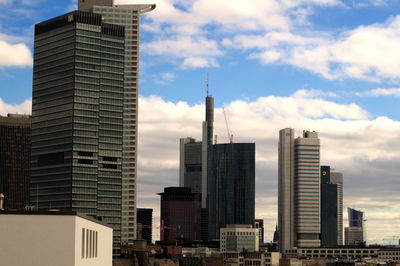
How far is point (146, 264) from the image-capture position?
199 metres

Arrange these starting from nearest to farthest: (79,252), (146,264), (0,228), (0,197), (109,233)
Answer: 1. (0,228)
2. (79,252)
3. (0,197)
4. (109,233)
5. (146,264)

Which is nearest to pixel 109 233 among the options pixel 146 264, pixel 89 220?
pixel 89 220

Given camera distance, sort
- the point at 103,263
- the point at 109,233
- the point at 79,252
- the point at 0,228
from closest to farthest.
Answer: the point at 0,228 → the point at 79,252 → the point at 103,263 → the point at 109,233

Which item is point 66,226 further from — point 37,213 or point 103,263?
point 103,263

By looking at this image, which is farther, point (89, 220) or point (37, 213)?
point (89, 220)

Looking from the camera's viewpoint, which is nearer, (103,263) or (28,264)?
(28,264)

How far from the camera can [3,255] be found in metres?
62.9

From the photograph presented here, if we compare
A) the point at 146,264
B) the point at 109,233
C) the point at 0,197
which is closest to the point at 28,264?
the point at 0,197

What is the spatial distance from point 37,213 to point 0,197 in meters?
11.0

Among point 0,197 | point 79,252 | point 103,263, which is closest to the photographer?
point 79,252

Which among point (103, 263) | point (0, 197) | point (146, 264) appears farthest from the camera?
point (146, 264)

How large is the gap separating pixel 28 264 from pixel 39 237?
2.13m

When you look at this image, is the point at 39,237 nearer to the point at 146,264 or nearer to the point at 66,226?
the point at 66,226

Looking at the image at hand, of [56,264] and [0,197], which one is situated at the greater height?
[0,197]
